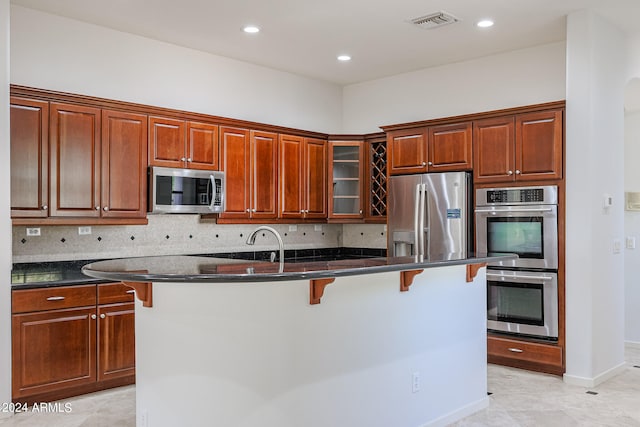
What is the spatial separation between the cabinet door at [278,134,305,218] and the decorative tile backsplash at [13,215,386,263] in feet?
1.36

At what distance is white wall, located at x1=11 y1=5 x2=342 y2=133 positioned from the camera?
4469mm

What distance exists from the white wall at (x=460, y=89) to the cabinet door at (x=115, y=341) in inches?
145

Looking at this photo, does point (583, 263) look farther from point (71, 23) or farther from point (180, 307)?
point (71, 23)

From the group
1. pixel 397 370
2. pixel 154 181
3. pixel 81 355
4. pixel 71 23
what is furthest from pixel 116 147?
pixel 397 370

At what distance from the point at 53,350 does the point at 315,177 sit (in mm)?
3222

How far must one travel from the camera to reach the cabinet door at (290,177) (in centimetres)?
585

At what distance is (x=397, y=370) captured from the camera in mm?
3297

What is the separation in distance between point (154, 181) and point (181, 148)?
446mm

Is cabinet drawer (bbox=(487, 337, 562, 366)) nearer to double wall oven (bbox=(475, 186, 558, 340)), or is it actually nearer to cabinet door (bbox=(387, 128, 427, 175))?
double wall oven (bbox=(475, 186, 558, 340))

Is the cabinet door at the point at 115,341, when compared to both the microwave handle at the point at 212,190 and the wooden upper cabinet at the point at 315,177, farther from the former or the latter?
the wooden upper cabinet at the point at 315,177

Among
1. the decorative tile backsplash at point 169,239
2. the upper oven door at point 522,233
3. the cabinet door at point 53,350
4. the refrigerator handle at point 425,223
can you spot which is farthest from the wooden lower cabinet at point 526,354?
the cabinet door at point 53,350

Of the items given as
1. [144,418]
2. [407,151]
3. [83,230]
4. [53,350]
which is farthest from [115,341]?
[407,151]

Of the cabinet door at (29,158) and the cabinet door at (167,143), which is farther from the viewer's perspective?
the cabinet door at (167,143)

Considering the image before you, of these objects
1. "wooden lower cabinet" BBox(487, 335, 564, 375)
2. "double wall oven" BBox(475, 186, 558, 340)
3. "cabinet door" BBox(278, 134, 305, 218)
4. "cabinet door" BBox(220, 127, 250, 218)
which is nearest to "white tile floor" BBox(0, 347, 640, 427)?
"wooden lower cabinet" BBox(487, 335, 564, 375)
